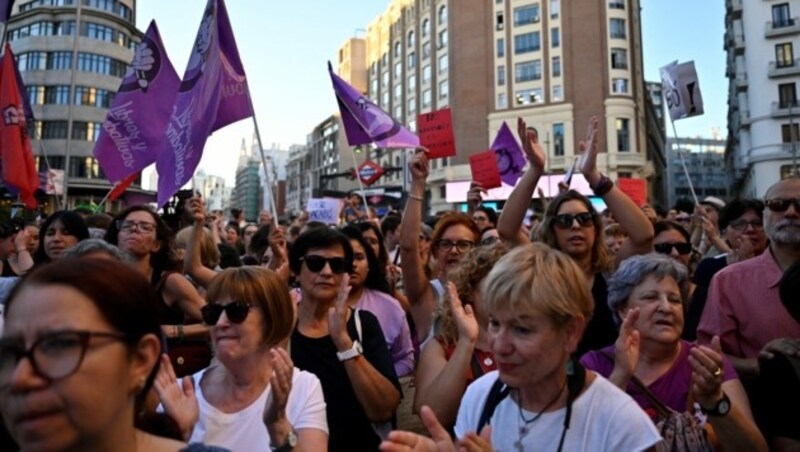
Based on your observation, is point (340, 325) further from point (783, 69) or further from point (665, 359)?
point (783, 69)

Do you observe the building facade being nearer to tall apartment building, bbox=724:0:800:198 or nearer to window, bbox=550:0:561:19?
tall apartment building, bbox=724:0:800:198

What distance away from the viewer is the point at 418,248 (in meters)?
4.34

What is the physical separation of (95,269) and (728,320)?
315 cm

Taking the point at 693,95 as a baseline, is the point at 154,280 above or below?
below

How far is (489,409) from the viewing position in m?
2.16

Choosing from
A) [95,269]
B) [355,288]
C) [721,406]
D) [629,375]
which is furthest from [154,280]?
[721,406]

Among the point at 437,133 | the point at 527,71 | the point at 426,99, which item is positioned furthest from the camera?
the point at 426,99

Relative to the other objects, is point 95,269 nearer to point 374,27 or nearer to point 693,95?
point 693,95

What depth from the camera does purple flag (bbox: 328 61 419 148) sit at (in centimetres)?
833

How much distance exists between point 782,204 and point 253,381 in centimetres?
311

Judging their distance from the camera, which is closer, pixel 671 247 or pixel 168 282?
pixel 168 282

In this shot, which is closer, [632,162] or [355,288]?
[355,288]

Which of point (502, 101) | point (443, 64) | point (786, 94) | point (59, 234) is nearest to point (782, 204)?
point (59, 234)

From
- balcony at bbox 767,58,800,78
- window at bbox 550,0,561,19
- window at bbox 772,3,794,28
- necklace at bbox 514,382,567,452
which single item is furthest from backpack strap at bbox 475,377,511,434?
window at bbox 772,3,794,28
